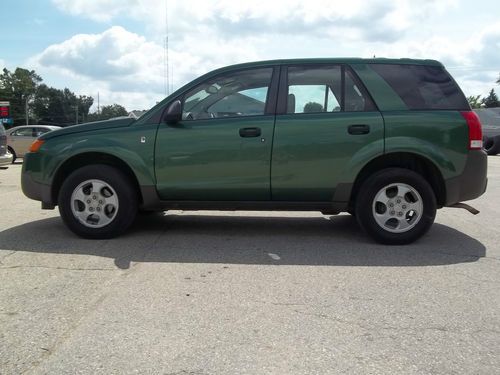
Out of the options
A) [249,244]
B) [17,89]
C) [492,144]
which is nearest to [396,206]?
[249,244]

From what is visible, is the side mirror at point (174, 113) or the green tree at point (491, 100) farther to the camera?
the green tree at point (491, 100)

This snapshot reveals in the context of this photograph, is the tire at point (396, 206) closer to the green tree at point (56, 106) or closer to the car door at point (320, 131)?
the car door at point (320, 131)

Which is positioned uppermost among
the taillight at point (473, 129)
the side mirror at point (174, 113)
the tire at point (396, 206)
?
the side mirror at point (174, 113)

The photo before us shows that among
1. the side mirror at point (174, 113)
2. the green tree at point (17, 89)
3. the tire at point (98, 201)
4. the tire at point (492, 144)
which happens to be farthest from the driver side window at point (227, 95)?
the green tree at point (17, 89)

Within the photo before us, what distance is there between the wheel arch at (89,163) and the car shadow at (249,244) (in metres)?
0.55

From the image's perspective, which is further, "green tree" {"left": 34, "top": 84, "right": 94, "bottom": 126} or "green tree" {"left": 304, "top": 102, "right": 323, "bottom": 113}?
"green tree" {"left": 34, "top": 84, "right": 94, "bottom": 126}

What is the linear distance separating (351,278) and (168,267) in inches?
63.0

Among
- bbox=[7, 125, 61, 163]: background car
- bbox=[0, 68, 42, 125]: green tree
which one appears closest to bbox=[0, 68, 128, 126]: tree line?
bbox=[0, 68, 42, 125]: green tree

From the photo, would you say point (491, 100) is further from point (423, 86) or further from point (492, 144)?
point (423, 86)

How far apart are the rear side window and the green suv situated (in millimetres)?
12

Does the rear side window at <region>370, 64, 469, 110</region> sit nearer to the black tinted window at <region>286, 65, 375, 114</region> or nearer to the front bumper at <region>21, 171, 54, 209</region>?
the black tinted window at <region>286, 65, 375, 114</region>

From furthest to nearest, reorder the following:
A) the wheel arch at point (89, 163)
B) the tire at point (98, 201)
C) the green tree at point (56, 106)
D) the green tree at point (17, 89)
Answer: the green tree at point (56, 106) → the green tree at point (17, 89) → the wheel arch at point (89, 163) → the tire at point (98, 201)

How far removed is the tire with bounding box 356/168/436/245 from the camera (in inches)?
201

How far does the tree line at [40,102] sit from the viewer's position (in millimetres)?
96625
